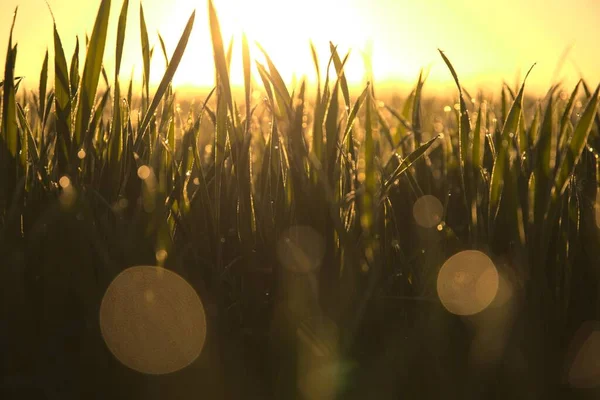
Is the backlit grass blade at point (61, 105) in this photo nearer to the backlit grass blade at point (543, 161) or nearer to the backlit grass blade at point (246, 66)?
the backlit grass blade at point (246, 66)

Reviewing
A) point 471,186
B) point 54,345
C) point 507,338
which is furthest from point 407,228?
point 54,345

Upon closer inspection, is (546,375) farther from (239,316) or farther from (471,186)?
(239,316)

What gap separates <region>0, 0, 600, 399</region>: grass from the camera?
27.1 inches

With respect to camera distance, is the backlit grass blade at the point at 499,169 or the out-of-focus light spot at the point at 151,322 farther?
the backlit grass blade at the point at 499,169

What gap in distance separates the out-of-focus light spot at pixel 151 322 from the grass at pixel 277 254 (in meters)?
0.01

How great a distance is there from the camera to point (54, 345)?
0.71 m

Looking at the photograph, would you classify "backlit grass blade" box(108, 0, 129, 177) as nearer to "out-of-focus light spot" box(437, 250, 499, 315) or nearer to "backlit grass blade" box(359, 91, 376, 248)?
"backlit grass blade" box(359, 91, 376, 248)

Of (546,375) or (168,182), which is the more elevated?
(168,182)

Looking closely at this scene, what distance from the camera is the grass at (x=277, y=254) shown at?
688 mm

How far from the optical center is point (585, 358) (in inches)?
27.9

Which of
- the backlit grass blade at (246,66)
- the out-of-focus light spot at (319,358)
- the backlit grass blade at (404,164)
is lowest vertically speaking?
the out-of-focus light spot at (319,358)

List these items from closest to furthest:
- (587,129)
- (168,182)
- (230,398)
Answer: (230,398)
(587,129)
(168,182)

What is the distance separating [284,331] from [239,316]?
78 mm

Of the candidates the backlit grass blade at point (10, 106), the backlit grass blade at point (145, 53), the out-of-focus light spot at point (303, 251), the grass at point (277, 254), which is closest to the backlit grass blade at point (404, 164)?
the grass at point (277, 254)
